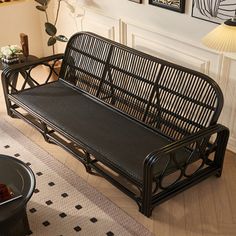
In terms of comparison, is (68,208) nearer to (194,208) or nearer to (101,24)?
(194,208)

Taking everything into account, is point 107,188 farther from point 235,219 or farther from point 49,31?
point 49,31

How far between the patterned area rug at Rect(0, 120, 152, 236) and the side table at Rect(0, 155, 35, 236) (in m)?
0.16

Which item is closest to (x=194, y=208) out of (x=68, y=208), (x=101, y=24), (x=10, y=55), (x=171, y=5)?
(x=68, y=208)

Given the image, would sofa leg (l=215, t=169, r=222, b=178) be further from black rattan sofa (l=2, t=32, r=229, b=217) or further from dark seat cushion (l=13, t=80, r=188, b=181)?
dark seat cushion (l=13, t=80, r=188, b=181)

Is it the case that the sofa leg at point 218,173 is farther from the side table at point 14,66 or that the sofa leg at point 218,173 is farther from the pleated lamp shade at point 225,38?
the side table at point 14,66

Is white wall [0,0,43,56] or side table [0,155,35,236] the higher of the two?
white wall [0,0,43,56]

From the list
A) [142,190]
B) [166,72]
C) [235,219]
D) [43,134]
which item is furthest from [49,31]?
[235,219]

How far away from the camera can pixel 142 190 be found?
288 cm

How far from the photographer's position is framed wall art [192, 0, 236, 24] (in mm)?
3225

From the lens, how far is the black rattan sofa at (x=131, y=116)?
304 cm

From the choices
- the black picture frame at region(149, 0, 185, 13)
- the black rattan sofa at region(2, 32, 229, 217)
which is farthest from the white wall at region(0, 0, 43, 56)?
the black picture frame at region(149, 0, 185, 13)

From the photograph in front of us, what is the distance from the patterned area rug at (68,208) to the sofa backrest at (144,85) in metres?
0.78

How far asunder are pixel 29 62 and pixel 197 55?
173cm

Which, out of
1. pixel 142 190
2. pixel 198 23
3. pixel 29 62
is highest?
pixel 198 23
